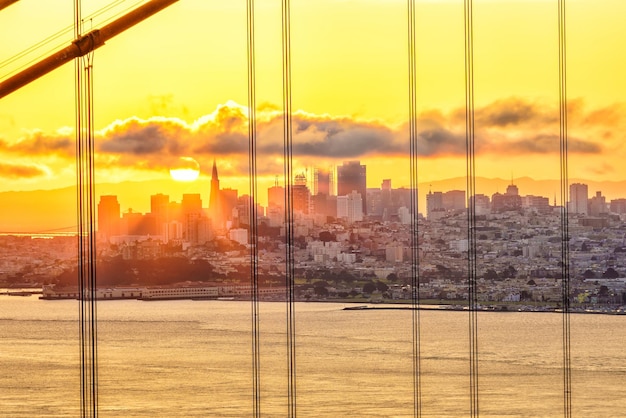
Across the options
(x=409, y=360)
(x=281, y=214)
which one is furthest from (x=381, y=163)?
(x=409, y=360)

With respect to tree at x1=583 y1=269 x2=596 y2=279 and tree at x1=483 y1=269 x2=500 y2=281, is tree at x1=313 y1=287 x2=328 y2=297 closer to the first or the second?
tree at x1=483 y1=269 x2=500 y2=281

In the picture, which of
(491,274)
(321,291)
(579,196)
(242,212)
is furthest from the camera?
(321,291)

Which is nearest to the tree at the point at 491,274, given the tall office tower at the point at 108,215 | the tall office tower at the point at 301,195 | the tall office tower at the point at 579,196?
the tall office tower at the point at 579,196

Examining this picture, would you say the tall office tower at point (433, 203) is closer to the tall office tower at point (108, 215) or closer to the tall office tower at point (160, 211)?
the tall office tower at point (160, 211)

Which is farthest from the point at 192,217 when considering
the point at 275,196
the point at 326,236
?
the point at 326,236

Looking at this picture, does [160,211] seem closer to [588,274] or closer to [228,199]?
[228,199]

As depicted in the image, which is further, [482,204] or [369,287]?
[369,287]

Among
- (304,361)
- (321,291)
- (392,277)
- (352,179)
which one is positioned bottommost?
(304,361)
